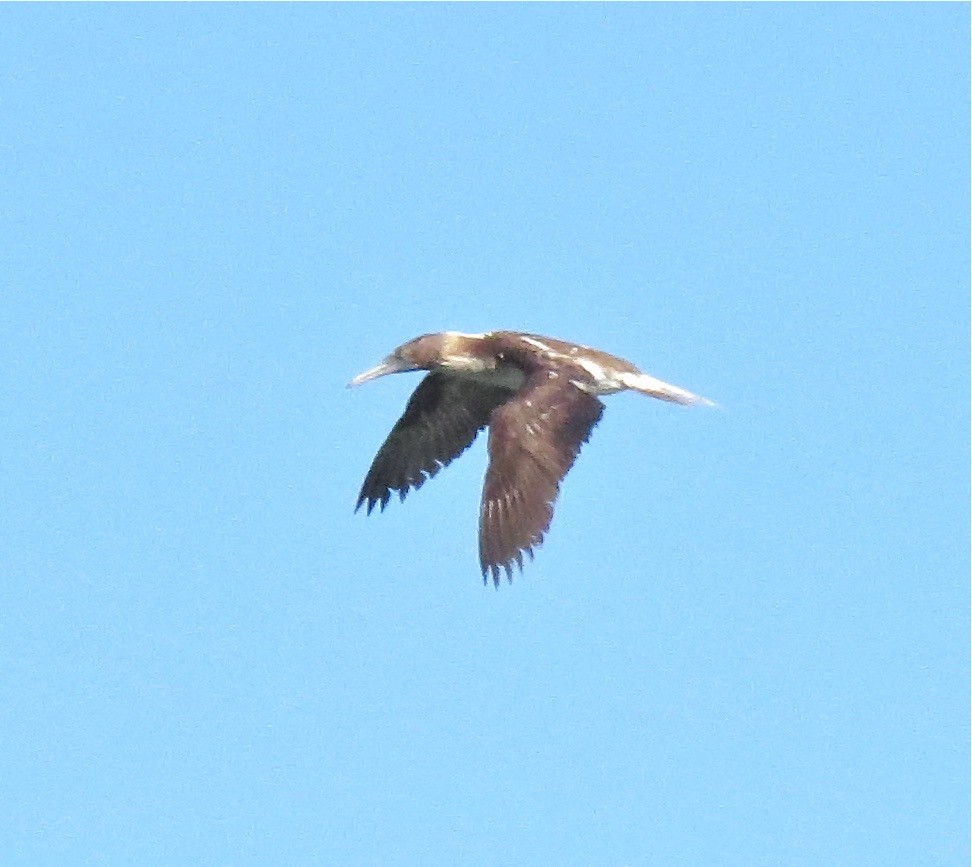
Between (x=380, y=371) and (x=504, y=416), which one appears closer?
(x=504, y=416)

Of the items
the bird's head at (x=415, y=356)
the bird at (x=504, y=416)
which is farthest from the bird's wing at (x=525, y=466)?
the bird's head at (x=415, y=356)

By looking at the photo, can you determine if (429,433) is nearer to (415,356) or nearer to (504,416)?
(415,356)

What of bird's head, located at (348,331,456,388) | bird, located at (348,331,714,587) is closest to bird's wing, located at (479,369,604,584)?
bird, located at (348,331,714,587)

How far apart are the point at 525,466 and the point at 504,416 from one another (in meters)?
0.51

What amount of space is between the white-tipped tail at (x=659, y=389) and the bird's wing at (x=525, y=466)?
3.61ft

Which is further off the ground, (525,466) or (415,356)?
(415,356)

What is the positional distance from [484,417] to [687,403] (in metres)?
1.92

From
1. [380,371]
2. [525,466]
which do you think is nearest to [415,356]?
[380,371]

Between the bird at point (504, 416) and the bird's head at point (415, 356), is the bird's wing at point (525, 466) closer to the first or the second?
the bird at point (504, 416)

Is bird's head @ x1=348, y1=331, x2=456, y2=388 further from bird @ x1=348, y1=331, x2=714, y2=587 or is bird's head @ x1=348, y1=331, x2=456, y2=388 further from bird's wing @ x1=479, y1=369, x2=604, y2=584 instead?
bird's wing @ x1=479, y1=369, x2=604, y2=584

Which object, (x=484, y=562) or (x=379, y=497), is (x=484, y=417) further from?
(x=484, y=562)

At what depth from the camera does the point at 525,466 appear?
17.0 metres

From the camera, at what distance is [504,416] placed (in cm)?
1739

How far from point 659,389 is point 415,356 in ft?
6.34
